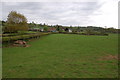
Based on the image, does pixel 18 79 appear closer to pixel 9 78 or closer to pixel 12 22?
pixel 9 78

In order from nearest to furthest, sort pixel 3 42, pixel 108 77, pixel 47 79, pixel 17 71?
pixel 47 79 → pixel 108 77 → pixel 17 71 → pixel 3 42

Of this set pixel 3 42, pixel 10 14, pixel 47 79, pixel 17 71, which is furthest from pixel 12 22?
pixel 47 79

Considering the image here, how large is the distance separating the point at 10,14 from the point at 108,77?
2502 centimetres

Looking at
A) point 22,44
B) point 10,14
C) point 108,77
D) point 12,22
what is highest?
point 10,14

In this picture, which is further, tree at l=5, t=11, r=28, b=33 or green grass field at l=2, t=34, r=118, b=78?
tree at l=5, t=11, r=28, b=33

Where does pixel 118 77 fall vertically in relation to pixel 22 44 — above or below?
below

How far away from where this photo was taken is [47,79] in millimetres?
4410

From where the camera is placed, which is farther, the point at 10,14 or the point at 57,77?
the point at 10,14

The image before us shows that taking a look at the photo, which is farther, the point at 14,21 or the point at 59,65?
the point at 14,21

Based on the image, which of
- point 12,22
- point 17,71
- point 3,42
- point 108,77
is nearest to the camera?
point 108,77

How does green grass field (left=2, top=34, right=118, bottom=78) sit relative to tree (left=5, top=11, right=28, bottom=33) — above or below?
below

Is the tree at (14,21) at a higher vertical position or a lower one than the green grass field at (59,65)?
higher

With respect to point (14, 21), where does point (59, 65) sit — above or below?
below

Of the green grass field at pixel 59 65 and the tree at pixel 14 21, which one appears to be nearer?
the green grass field at pixel 59 65
